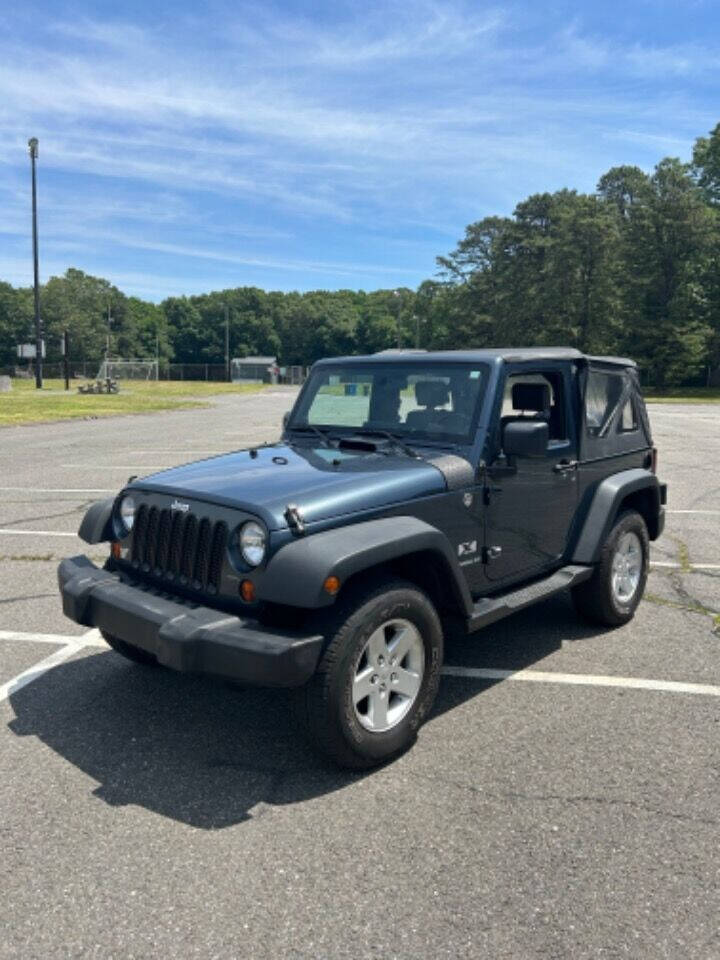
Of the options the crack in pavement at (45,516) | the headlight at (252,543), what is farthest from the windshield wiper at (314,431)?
the crack in pavement at (45,516)

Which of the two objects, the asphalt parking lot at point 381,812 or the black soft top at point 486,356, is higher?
the black soft top at point 486,356

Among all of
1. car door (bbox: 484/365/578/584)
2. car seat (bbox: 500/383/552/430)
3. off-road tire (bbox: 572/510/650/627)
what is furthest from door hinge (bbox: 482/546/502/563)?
off-road tire (bbox: 572/510/650/627)

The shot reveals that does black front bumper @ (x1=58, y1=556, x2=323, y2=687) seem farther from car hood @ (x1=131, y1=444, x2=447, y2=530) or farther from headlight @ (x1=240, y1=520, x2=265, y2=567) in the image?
car hood @ (x1=131, y1=444, x2=447, y2=530)

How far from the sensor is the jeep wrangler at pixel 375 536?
3078mm

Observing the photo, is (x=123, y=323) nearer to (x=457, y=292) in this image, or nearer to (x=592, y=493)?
(x=457, y=292)

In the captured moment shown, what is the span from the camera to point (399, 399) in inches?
176

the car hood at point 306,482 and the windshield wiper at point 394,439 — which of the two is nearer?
the car hood at point 306,482

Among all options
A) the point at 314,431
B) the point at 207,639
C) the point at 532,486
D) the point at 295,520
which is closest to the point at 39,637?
the point at 314,431

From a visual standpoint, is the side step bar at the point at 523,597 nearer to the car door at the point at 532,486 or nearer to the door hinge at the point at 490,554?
the car door at the point at 532,486

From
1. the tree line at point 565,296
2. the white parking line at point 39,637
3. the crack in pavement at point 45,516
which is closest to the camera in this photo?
the white parking line at point 39,637

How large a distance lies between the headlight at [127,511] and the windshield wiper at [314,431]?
1128mm

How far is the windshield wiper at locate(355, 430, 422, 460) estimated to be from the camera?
13.0 ft

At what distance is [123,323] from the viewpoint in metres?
118

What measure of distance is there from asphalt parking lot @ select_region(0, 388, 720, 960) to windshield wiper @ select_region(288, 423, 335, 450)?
143 cm
